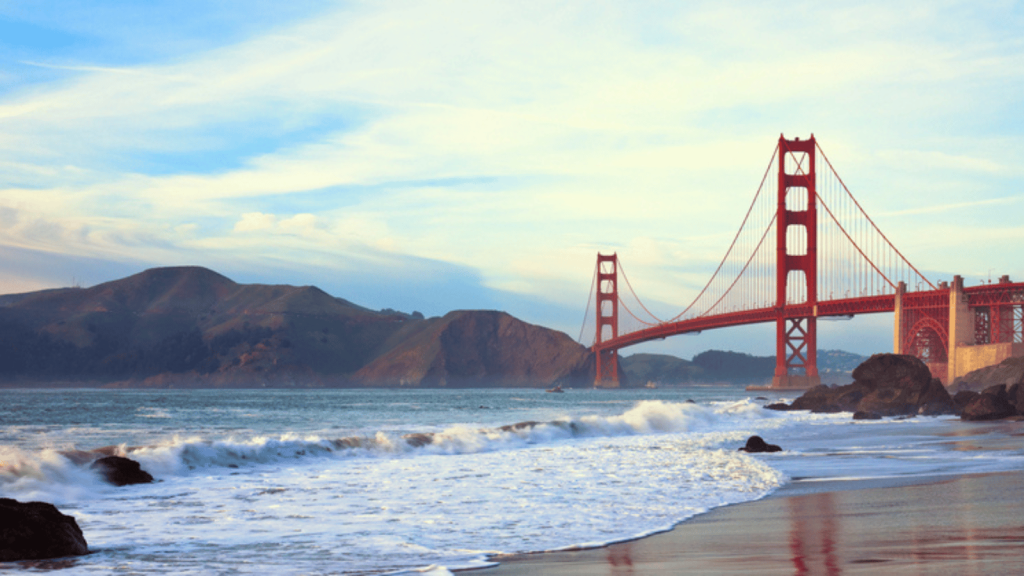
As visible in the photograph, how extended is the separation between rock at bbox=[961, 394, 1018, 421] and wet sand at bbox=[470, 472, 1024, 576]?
1802 centimetres

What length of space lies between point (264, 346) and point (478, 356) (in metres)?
35.9

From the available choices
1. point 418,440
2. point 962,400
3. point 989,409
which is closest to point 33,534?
point 418,440

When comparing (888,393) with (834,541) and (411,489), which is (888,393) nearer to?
(411,489)

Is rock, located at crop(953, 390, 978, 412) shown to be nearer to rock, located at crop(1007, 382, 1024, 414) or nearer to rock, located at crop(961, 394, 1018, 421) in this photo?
rock, located at crop(1007, 382, 1024, 414)

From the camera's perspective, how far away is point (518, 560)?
602 centimetres

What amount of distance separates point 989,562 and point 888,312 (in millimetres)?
57504

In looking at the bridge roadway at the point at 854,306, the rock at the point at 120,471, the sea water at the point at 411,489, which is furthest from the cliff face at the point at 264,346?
the rock at the point at 120,471

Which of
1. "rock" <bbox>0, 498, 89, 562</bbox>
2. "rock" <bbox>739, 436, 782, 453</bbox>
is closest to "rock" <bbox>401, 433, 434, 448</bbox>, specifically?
"rock" <bbox>739, 436, 782, 453</bbox>

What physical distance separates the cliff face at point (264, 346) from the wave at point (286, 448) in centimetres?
11168

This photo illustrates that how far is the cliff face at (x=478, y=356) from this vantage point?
473 ft

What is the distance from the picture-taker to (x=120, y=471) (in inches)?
450

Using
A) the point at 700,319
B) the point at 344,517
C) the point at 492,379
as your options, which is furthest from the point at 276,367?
the point at 344,517

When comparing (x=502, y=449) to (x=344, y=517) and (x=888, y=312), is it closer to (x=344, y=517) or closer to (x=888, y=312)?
(x=344, y=517)

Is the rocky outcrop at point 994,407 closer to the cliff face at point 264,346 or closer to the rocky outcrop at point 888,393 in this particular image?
the rocky outcrop at point 888,393
